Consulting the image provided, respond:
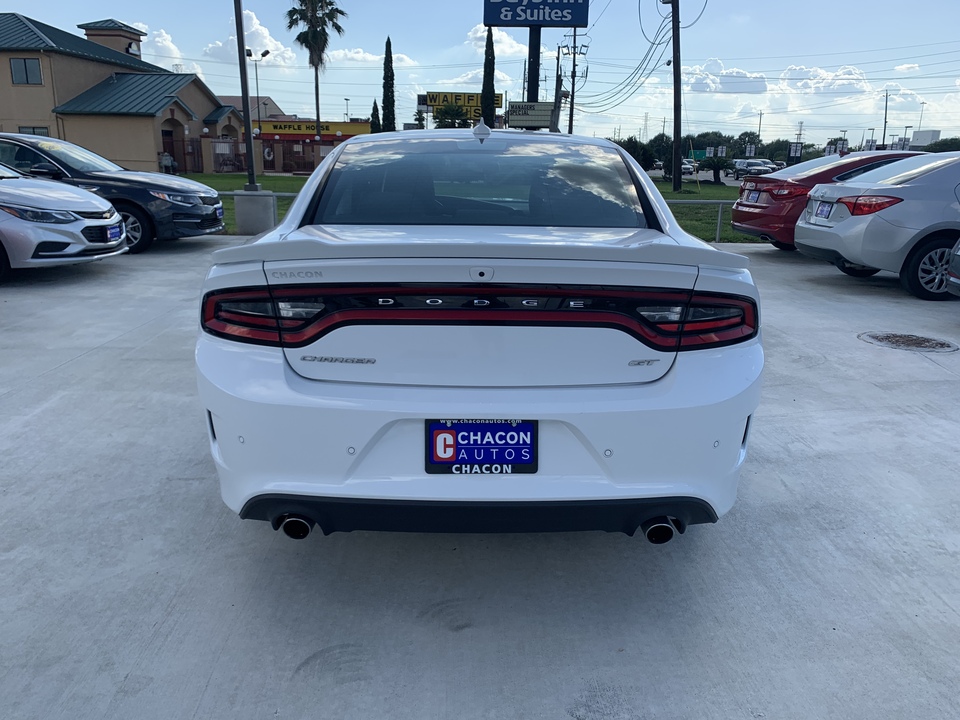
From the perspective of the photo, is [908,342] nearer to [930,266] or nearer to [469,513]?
[930,266]

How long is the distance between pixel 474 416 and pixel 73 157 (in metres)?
10.6

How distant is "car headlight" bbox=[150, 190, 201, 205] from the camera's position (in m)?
10.6

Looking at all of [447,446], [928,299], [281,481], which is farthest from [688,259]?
[928,299]

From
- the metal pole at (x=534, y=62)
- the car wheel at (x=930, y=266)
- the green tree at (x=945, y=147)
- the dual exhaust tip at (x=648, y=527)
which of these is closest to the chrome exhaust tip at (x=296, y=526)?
the dual exhaust tip at (x=648, y=527)

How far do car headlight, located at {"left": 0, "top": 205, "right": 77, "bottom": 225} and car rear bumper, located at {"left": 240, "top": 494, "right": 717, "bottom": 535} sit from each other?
7.06 m

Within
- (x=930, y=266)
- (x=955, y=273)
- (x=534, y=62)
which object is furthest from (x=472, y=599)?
(x=534, y=62)

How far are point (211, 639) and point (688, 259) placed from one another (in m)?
1.99

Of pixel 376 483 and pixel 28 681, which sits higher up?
pixel 376 483

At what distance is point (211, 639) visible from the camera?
2570 millimetres

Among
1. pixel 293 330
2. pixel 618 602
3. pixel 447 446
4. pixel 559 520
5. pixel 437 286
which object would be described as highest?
pixel 437 286

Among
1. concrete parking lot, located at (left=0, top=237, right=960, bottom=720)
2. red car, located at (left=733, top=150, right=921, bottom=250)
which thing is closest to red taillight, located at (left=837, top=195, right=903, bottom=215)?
red car, located at (left=733, top=150, right=921, bottom=250)

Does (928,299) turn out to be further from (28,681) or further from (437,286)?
(28,681)

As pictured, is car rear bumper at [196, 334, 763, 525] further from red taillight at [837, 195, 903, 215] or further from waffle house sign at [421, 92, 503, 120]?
waffle house sign at [421, 92, 503, 120]

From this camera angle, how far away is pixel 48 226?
813 centimetres
